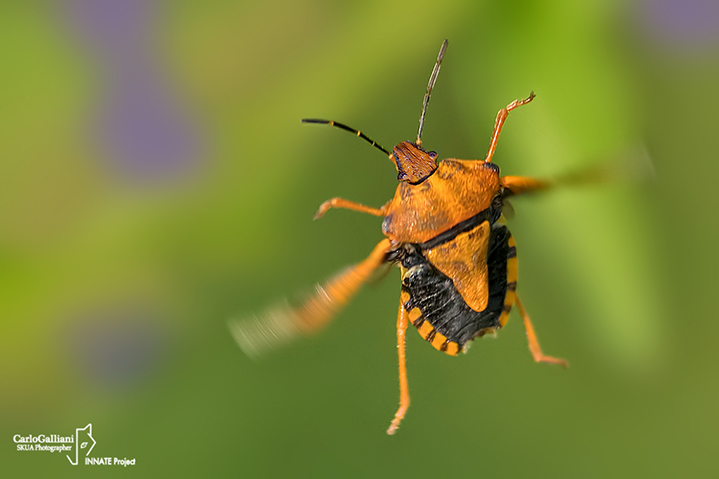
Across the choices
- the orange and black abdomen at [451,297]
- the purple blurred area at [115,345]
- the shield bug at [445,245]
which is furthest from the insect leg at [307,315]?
the purple blurred area at [115,345]

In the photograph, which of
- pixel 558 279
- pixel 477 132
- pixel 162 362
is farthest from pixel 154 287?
pixel 558 279

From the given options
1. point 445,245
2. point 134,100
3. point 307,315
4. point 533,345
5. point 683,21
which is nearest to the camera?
point 307,315

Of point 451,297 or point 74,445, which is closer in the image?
point 451,297

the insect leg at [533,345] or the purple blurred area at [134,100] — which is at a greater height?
the purple blurred area at [134,100]

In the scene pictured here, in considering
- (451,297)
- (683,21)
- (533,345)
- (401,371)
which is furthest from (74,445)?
(683,21)

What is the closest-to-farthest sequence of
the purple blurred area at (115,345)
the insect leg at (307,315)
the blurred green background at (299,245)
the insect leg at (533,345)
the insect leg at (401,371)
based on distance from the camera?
the insect leg at (307,315) → the insect leg at (401,371) → the insect leg at (533,345) → the blurred green background at (299,245) → the purple blurred area at (115,345)

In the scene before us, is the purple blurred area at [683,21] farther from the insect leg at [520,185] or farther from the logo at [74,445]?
the logo at [74,445]

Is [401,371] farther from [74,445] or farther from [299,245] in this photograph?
[74,445]
